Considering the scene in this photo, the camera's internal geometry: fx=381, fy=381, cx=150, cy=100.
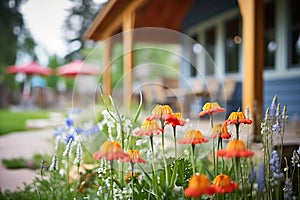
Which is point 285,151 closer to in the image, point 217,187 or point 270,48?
point 217,187

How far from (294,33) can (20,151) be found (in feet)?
13.8

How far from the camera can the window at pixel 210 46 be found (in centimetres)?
740

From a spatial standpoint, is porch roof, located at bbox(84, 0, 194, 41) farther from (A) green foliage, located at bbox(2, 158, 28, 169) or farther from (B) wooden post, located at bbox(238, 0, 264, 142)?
(B) wooden post, located at bbox(238, 0, 264, 142)

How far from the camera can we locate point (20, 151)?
18.1ft

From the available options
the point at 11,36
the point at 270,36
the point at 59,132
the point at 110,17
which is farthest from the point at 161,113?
the point at 11,36

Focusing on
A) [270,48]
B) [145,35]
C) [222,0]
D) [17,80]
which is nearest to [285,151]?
[270,48]

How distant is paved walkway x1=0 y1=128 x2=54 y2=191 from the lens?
11.2ft

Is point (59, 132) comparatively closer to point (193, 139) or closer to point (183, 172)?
point (183, 172)

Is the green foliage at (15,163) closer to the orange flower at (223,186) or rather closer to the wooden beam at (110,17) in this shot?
the wooden beam at (110,17)

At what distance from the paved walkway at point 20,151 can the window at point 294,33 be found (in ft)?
11.3

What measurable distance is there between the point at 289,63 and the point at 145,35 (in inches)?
130

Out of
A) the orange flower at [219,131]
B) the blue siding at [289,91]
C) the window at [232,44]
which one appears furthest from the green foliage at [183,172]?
the window at [232,44]

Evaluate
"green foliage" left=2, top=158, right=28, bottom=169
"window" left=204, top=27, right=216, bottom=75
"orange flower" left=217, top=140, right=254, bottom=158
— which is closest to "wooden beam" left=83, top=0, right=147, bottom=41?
"window" left=204, top=27, right=216, bottom=75

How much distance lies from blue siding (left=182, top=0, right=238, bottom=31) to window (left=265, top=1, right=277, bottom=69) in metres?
0.85
